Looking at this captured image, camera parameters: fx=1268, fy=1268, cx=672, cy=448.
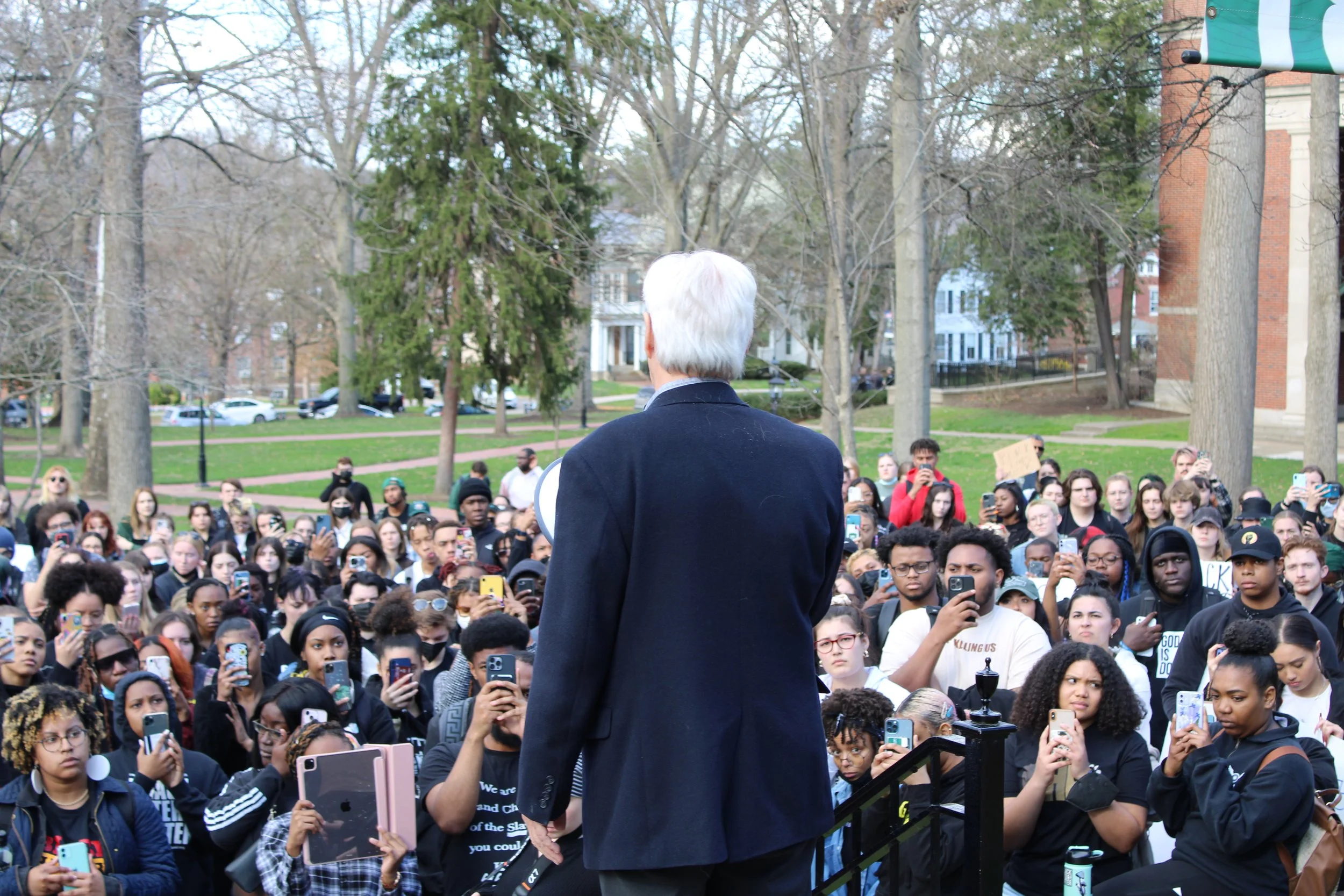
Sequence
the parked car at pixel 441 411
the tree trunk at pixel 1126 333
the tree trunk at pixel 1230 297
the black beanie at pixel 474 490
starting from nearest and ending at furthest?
the black beanie at pixel 474 490 < the tree trunk at pixel 1230 297 < the tree trunk at pixel 1126 333 < the parked car at pixel 441 411

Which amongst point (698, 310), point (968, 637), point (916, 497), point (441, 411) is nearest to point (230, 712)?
point (968, 637)

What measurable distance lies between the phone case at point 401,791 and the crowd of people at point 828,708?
59 millimetres

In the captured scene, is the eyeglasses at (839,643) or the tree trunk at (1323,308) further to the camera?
the tree trunk at (1323,308)

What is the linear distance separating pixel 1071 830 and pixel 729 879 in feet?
8.96

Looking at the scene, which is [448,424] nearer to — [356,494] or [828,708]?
[356,494]

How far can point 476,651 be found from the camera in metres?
5.32

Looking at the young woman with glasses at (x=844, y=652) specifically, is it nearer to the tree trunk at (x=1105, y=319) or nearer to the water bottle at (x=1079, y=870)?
the water bottle at (x=1079, y=870)

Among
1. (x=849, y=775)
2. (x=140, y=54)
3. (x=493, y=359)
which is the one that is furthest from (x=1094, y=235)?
(x=849, y=775)

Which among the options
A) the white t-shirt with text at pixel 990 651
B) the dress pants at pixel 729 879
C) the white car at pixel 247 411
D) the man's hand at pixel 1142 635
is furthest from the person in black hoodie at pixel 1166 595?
the white car at pixel 247 411

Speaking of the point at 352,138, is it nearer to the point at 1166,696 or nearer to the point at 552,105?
the point at 552,105

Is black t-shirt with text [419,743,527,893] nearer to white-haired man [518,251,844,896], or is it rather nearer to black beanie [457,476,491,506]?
white-haired man [518,251,844,896]

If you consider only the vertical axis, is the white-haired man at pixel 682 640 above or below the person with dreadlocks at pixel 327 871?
above

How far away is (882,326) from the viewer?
5694 centimetres

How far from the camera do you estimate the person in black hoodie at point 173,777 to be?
5145 millimetres
